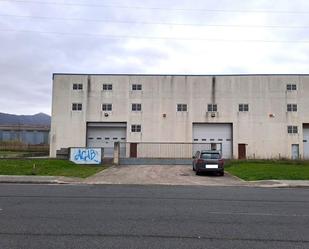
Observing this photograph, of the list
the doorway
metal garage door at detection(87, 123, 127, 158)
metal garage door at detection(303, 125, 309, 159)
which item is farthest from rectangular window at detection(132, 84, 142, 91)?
metal garage door at detection(303, 125, 309, 159)

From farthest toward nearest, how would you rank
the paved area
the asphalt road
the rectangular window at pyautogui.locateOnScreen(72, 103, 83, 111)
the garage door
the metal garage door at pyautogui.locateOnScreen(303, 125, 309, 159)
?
the rectangular window at pyautogui.locateOnScreen(72, 103, 83, 111) → the garage door → the metal garage door at pyautogui.locateOnScreen(303, 125, 309, 159) → the paved area → the asphalt road

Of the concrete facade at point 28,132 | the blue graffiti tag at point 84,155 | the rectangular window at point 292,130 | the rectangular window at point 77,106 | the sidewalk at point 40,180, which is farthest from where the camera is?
the concrete facade at point 28,132

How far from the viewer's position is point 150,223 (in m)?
8.43

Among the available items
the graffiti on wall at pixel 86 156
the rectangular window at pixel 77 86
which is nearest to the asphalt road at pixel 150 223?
the graffiti on wall at pixel 86 156

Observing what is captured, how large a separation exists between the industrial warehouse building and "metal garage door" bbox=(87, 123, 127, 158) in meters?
0.06

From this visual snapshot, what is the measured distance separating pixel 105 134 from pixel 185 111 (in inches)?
395

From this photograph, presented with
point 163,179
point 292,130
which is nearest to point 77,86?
point 292,130

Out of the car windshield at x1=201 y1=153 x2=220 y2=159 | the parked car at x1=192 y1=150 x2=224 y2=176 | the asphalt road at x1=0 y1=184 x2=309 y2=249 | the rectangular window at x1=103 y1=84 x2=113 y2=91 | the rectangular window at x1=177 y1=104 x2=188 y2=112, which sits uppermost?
the rectangular window at x1=103 y1=84 x2=113 y2=91

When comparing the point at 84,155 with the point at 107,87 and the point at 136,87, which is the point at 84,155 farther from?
the point at 136,87

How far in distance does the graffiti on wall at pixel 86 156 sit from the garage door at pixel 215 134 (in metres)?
18.0

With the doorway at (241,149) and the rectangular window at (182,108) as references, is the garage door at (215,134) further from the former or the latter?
the rectangular window at (182,108)

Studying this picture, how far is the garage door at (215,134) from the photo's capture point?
50219 mm

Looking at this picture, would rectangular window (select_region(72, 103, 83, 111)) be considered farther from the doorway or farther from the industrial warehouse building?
the doorway

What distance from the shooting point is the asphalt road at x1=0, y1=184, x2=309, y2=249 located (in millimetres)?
6695
